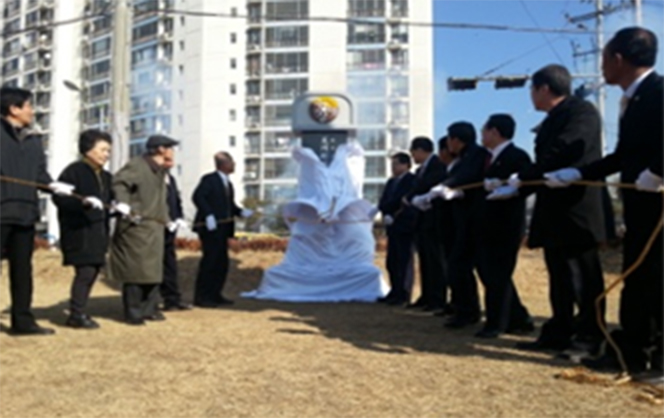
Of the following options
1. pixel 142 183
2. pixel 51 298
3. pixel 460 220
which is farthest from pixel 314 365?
pixel 51 298

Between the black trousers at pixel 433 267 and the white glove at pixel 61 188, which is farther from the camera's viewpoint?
the black trousers at pixel 433 267

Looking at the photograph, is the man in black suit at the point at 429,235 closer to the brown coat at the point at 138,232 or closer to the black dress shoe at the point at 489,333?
the black dress shoe at the point at 489,333

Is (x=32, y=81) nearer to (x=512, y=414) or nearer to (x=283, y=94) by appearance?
(x=283, y=94)

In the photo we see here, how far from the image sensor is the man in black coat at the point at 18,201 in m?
4.57

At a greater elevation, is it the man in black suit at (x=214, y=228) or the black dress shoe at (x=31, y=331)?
the man in black suit at (x=214, y=228)

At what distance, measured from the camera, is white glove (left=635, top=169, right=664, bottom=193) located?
2.97 metres

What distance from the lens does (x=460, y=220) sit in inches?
200

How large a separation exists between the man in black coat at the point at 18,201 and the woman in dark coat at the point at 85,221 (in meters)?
0.33

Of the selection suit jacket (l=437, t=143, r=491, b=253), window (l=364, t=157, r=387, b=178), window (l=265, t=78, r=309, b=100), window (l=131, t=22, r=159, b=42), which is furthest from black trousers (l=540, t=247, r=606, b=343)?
window (l=131, t=22, r=159, b=42)

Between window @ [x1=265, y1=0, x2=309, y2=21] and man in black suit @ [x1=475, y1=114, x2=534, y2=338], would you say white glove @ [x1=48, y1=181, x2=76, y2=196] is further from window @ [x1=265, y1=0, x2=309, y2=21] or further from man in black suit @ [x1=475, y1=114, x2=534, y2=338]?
window @ [x1=265, y1=0, x2=309, y2=21]

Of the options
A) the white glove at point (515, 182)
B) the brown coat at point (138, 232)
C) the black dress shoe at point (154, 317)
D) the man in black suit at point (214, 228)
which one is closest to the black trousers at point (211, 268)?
the man in black suit at point (214, 228)

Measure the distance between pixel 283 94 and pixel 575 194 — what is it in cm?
4675

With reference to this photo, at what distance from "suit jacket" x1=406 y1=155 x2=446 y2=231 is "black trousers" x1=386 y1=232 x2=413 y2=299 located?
0.70 m

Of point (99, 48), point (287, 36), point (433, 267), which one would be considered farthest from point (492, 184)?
point (99, 48)
